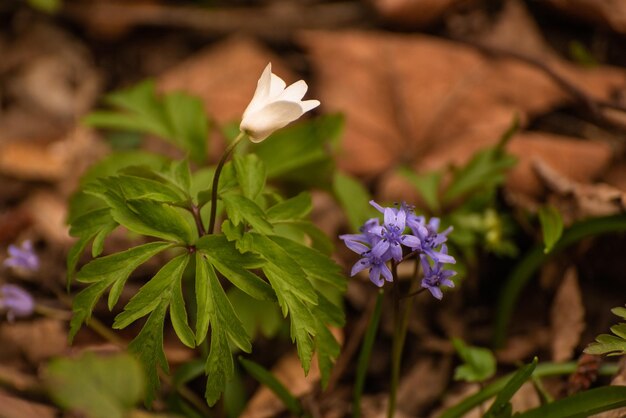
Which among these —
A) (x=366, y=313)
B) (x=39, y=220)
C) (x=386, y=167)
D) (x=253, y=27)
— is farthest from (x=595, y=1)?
(x=39, y=220)

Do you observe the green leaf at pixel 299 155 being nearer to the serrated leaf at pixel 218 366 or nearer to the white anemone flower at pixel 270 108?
the white anemone flower at pixel 270 108

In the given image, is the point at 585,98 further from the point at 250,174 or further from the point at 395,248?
the point at 250,174

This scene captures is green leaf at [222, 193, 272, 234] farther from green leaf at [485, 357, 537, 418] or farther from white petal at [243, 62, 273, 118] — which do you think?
green leaf at [485, 357, 537, 418]

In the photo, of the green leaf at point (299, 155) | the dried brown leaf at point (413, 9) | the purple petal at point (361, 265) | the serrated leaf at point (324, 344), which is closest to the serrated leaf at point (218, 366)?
the serrated leaf at point (324, 344)

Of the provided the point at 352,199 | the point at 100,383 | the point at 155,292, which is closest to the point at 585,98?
the point at 352,199

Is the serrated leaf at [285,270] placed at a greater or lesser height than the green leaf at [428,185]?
greater

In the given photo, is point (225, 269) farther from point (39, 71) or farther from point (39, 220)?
point (39, 71)
